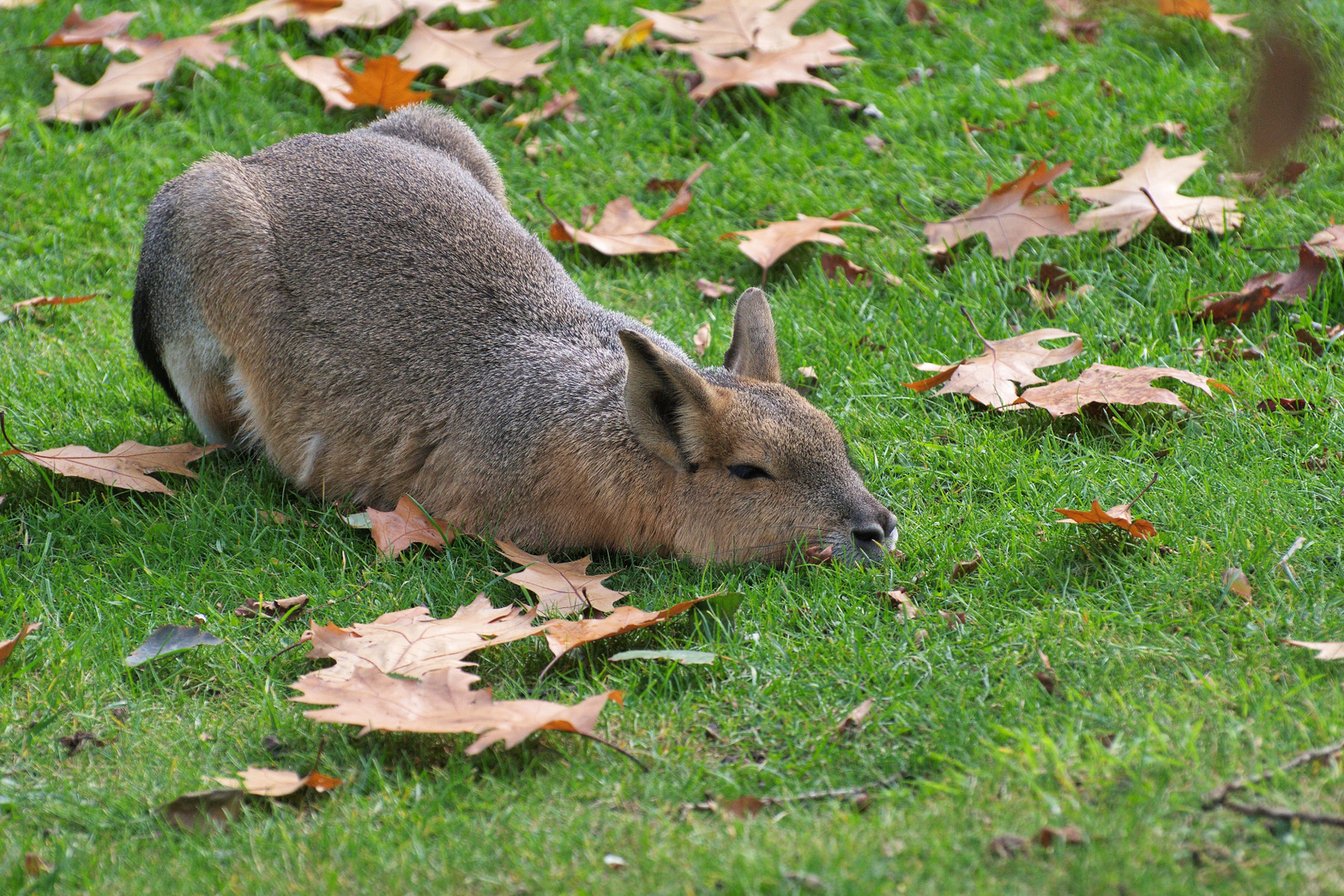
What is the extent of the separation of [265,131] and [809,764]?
5288 millimetres

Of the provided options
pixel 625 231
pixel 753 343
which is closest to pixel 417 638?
pixel 753 343

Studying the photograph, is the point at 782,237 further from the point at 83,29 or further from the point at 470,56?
the point at 83,29

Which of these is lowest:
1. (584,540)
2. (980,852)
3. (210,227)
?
(584,540)

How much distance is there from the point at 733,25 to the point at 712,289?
2.10 metres

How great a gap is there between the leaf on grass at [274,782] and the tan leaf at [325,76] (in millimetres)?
4764

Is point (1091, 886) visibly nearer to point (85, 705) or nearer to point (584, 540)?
point (584, 540)

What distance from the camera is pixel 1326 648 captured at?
312 centimetres

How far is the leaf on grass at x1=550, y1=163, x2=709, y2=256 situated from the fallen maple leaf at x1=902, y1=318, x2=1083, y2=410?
5.32 ft

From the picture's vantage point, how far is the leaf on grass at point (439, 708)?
3.11m

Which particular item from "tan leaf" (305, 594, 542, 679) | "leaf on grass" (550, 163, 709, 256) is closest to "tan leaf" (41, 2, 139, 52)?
"leaf on grass" (550, 163, 709, 256)

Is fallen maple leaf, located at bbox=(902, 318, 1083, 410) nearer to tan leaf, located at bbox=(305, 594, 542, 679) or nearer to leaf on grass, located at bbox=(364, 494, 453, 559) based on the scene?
leaf on grass, located at bbox=(364, 494, 453, 559)

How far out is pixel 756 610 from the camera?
148 inches

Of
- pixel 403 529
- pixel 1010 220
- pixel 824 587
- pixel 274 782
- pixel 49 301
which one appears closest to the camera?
pixel 274 782

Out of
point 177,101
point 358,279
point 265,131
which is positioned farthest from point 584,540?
Result: point 177,101
